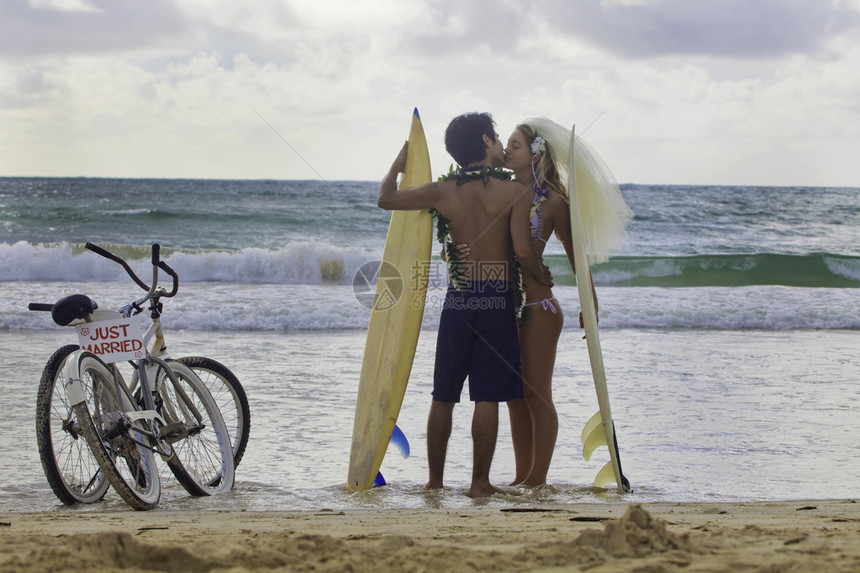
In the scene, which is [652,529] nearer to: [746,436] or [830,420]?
[746,436]

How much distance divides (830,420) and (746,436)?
0.75 metres

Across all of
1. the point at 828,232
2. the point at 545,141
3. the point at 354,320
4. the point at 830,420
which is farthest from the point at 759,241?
the point at 545,141

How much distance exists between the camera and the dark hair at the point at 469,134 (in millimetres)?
3803

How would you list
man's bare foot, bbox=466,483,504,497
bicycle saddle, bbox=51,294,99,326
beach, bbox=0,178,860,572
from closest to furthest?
beach, bbox=0,178,860,572 → bicycle saddle, bbox=51,294,99,326 → man's bare foot, bbox=466,483,504,497

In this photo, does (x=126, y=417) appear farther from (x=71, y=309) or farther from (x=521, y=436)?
(x=521, y=436)

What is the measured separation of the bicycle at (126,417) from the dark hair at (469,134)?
4.71 ft

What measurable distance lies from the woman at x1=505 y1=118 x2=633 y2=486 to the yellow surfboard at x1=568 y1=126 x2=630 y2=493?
9cm

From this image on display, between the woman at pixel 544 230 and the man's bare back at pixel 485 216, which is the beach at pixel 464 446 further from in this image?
the man's bare back at pixel 485 216

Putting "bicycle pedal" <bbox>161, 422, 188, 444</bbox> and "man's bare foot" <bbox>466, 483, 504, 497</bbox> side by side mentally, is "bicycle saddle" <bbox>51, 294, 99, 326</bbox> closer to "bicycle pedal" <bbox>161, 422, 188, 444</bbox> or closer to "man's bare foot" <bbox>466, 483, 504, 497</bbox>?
"bicycle pedal" <bbox>161, 422, 188, 444</bbox>

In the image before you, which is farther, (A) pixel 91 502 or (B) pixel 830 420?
(B) pixel 830 420

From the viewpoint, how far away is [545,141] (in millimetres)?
4020

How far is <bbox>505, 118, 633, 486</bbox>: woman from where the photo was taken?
390 cm

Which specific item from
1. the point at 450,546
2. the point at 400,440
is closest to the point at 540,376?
the point at 400,440

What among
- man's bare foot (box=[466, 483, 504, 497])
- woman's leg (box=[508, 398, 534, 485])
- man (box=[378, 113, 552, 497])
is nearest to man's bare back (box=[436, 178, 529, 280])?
man (box=[378, 113, 552, 497])
